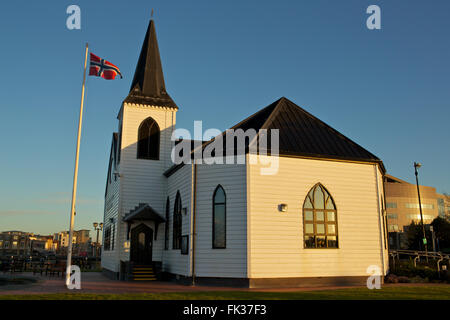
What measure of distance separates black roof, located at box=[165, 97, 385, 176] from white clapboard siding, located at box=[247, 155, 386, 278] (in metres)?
0.41

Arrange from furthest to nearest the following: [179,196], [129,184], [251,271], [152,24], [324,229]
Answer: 1. [152,24]
2. [129,184]
3. [179,196]
4. [324,229]
5. [251,271]

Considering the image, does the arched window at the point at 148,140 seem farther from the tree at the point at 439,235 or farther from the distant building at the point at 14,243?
the distant building at the point at 14,243

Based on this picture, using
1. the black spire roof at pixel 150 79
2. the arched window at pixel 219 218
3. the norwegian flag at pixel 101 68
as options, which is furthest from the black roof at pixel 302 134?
the black spire roof at pixel 150 79

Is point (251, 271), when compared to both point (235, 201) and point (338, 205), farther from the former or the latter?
point (338, 205)

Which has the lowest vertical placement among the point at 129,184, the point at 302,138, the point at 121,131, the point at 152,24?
the point at 129,184

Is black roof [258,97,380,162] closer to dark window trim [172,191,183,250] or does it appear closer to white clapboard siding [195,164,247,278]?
white clapboard siding [195,164,247,278]

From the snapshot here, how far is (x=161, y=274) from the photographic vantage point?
19.6 metres

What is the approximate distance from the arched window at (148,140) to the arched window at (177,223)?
4222 millimetres

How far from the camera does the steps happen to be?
19344 millimetres

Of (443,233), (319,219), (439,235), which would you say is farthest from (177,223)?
(443,233)

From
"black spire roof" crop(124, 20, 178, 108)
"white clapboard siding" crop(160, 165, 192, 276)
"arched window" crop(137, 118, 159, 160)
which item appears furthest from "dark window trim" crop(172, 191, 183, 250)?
"black spire roof" crop(124, 20, 178, 108)
